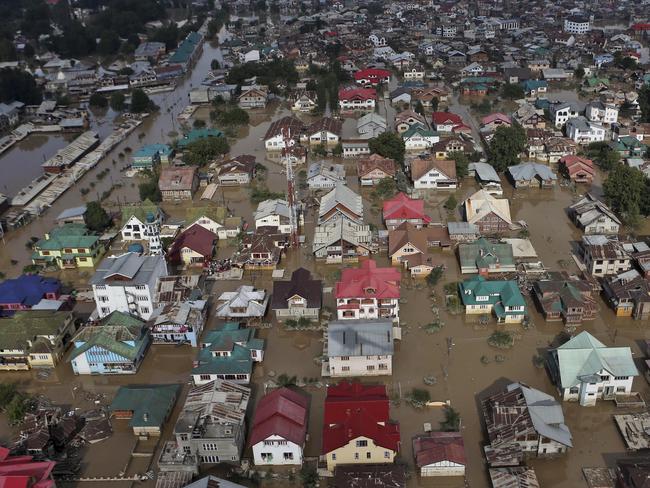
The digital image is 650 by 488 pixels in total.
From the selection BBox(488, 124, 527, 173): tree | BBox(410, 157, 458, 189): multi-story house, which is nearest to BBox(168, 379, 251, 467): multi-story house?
BBox(410, 157, 458, 189): multi-story house

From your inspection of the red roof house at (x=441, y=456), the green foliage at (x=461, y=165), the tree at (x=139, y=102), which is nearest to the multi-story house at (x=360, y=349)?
the red roof house at (x=441, y=456)

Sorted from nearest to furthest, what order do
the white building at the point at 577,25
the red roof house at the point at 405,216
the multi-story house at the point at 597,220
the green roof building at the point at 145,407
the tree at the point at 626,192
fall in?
the green roof building at the point at 145,407
the multi-story house at the point at 597,220
the tree at the point at 626,192
the red roof house at the point at 405,216
the white building at the point at 577,25

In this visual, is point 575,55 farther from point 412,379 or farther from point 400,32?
point 412,379

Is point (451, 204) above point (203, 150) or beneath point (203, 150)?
above

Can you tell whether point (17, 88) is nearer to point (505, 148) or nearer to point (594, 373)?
point (505, 148)

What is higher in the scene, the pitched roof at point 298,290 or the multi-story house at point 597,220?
the pitched roof at point 298,290

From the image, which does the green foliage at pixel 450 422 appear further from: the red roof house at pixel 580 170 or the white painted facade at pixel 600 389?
the red roof house at pixel 580 170

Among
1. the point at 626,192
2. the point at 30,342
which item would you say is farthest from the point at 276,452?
the point at 626,192
